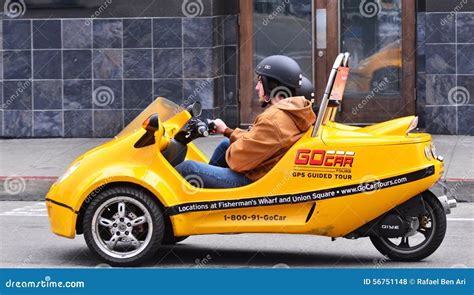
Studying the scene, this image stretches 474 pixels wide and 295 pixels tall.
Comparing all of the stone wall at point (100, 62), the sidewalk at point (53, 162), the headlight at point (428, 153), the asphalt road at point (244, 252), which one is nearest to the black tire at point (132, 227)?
the asphalt road at point (244, 252)

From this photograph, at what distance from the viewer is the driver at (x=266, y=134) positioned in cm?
883

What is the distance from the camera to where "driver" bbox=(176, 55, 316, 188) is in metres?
8.83

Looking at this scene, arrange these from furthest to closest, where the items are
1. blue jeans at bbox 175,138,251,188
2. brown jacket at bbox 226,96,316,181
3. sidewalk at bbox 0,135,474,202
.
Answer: sidewalk at bbox 0,135,474,202 → blue jeans at bbox 175,138,251,188 → brown jacket at bbox 226,96,316,181

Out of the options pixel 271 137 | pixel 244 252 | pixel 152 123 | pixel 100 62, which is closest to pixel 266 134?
pixel 271 137

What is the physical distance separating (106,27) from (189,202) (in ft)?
25.9

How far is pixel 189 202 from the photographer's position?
350 inches

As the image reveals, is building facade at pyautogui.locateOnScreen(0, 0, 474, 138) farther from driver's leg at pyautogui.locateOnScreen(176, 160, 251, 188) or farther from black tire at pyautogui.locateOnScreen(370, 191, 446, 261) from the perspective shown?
driver's leg at pyautogui.locateOnScreen(176, 160, 251, 188)

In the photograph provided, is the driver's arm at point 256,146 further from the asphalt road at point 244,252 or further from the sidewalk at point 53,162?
the sidewalk at point 53,162

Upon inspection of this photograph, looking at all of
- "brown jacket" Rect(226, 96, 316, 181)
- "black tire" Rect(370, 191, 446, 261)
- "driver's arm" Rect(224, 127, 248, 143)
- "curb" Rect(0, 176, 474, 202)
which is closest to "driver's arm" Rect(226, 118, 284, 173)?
"brown jacket" Rect(226, 96, 316, 181)

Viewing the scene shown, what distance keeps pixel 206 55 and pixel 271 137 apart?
7.66m

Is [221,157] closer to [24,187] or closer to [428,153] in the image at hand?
[428,153]

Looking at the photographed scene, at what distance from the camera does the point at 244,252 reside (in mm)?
9727

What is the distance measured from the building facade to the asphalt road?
5.42m

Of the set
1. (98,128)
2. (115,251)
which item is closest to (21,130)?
(98,128)
